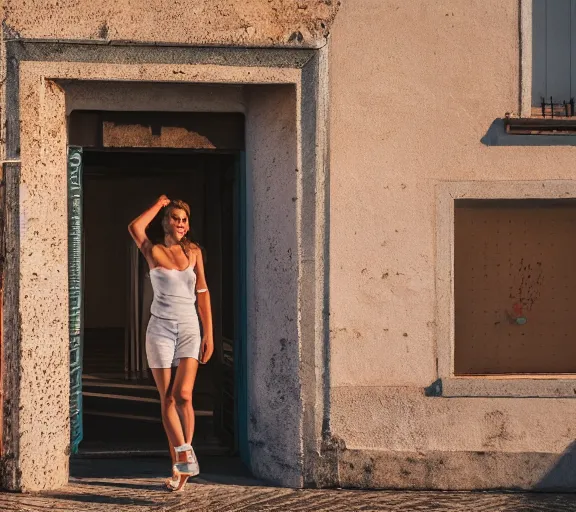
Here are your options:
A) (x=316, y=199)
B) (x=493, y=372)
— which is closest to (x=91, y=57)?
(x=316, y=199)

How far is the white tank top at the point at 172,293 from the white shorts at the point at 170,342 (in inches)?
2.1

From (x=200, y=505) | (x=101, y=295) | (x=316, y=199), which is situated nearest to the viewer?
(x=200, y=505)

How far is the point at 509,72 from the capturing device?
28.3 feet

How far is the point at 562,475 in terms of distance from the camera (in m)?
8.56

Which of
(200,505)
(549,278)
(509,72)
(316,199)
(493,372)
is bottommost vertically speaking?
(200,505)

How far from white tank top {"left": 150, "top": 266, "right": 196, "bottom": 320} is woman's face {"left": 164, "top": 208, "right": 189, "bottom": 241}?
0.27 metres

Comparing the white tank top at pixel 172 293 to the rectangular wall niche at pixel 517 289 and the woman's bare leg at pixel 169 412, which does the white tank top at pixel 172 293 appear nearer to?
the woman's bare leg at pixel 169 412

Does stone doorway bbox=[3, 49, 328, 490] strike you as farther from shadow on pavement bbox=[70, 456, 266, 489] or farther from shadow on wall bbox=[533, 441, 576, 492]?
shadow on wall bbox=[533, 441, 576, 492]

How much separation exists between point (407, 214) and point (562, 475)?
2261mm

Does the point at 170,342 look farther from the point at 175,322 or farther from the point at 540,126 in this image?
the point at 540,126

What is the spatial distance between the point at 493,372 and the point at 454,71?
2312 millimetres

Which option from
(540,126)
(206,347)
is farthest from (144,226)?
(540,126)

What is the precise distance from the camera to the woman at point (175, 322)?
820 cm

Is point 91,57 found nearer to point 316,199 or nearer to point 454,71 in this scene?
point 316,199
